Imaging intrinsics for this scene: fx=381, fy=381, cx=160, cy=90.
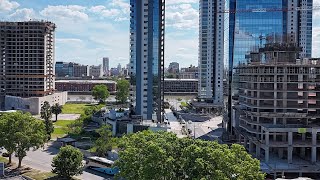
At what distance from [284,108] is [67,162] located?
101ft

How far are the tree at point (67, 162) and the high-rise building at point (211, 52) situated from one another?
7742 cm

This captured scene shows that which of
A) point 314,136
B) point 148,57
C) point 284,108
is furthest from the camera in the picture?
point 148,57

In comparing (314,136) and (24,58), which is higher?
(24,58)

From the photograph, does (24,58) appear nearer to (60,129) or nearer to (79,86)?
(60,129)

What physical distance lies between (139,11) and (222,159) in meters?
55.3

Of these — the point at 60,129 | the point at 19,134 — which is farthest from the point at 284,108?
the point at 60,129

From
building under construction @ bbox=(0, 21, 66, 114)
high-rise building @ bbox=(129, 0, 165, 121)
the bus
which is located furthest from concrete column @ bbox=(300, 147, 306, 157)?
building under construction @ bbox=(0, 21, 66, 114)

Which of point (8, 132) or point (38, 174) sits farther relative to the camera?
point (8, 132)

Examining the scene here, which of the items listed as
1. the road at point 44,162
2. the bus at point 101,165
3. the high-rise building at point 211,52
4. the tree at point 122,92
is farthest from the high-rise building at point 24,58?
the bus at point 101,165

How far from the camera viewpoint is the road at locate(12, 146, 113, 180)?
47.5 metres

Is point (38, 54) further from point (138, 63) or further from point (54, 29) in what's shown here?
point (138, 63)

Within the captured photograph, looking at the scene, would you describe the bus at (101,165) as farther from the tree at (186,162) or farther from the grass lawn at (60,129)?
the grass lawn at (60,129)

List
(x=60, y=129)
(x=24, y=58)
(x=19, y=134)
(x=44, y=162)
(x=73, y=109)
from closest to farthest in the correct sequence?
(x=19, y=134) → (x=44, y=162) → (x=60, y=129) → (x=24, y=58) → (x=73, y=109)

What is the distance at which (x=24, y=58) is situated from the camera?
10844cm
